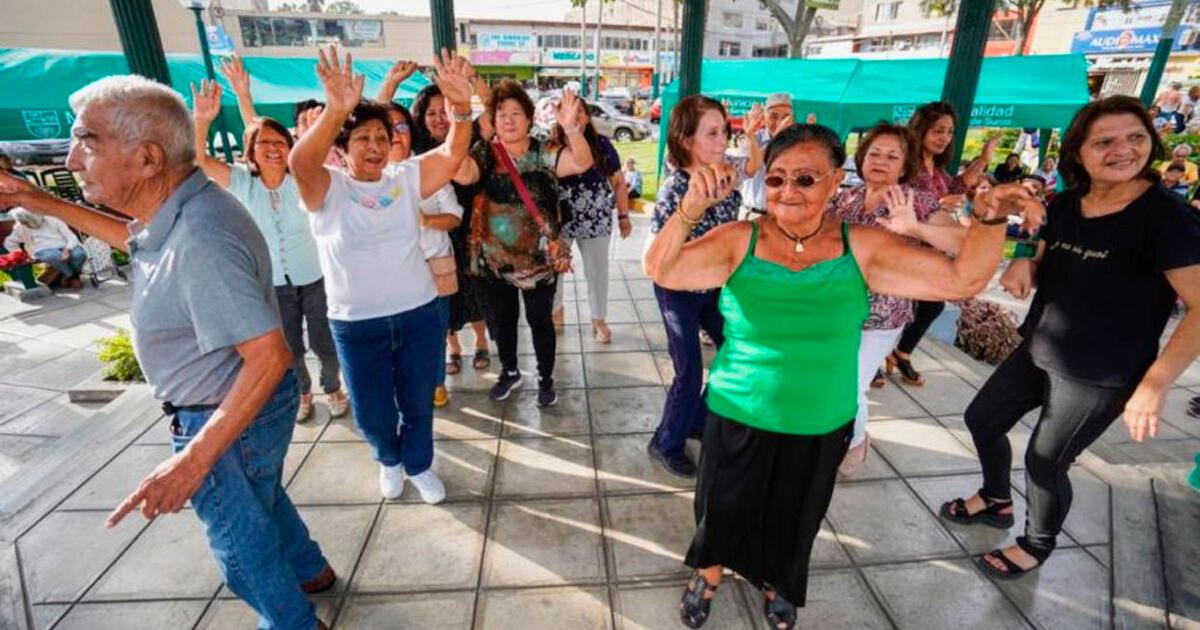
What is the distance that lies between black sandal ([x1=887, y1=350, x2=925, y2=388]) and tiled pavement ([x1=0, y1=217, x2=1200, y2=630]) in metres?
0.43

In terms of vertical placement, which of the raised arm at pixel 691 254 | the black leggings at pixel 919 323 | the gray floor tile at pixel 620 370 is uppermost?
the raised arm at pixel 691 254

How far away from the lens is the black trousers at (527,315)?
12.0 feet

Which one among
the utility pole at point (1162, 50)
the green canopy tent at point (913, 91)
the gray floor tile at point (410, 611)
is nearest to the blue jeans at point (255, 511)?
the gray floor tile at point (410, 611)

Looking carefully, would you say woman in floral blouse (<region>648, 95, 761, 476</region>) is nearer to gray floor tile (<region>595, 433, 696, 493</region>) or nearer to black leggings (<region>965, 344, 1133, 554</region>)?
gray floor tile (<region>595, 433, 696, 493</region>)

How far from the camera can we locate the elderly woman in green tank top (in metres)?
1.85

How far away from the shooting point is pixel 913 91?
29.9 ft

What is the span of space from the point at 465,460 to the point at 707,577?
1.66 m

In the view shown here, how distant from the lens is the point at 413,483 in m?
3.13

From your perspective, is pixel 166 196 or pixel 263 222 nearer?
pixel 166 196

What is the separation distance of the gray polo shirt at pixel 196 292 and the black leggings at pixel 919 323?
4.20 metres

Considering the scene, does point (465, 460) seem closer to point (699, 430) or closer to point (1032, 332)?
point (699, 430)

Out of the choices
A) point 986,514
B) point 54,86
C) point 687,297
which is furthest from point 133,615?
point 54,86

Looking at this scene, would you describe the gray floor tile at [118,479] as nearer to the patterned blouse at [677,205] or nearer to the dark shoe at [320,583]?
the dark shoe at [320,583]

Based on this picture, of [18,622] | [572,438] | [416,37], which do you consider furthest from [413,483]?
[416,37]
